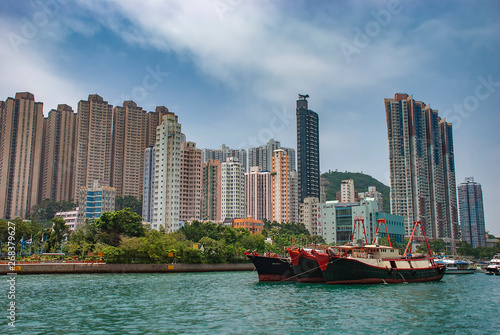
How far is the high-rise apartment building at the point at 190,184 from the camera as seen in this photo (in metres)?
134

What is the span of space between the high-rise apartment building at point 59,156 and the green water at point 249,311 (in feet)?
419

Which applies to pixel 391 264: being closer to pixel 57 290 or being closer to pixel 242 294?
pixel 242 294

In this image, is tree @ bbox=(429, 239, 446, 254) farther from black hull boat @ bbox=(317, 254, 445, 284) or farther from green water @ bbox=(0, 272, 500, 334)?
green water @ bbox=(0, 272, 500, 334)

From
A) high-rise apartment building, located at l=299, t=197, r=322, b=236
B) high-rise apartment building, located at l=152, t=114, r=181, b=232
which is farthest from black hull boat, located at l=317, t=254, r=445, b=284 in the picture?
high-rise apartment building, located at l=299, t=197, r=322, b=236

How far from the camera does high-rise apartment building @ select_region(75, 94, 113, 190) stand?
162m

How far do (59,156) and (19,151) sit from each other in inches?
594

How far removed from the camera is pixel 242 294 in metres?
37.1

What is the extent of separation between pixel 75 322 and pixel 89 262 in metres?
44.7

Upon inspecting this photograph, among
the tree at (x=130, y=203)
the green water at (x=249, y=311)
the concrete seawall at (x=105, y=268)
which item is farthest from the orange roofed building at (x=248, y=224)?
the green water at (x=249, y=311)

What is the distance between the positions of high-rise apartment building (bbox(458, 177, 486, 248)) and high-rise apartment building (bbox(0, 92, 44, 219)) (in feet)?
507

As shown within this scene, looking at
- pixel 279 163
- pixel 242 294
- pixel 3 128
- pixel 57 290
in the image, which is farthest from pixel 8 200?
pixel 242 294

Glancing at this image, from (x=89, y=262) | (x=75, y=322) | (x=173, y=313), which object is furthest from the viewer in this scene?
(x=89, y=262)

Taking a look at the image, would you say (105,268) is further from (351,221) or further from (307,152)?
(307,152)

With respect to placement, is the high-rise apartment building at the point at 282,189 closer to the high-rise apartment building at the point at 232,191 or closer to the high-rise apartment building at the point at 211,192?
the high-rise apartment building at the point at 232,191
